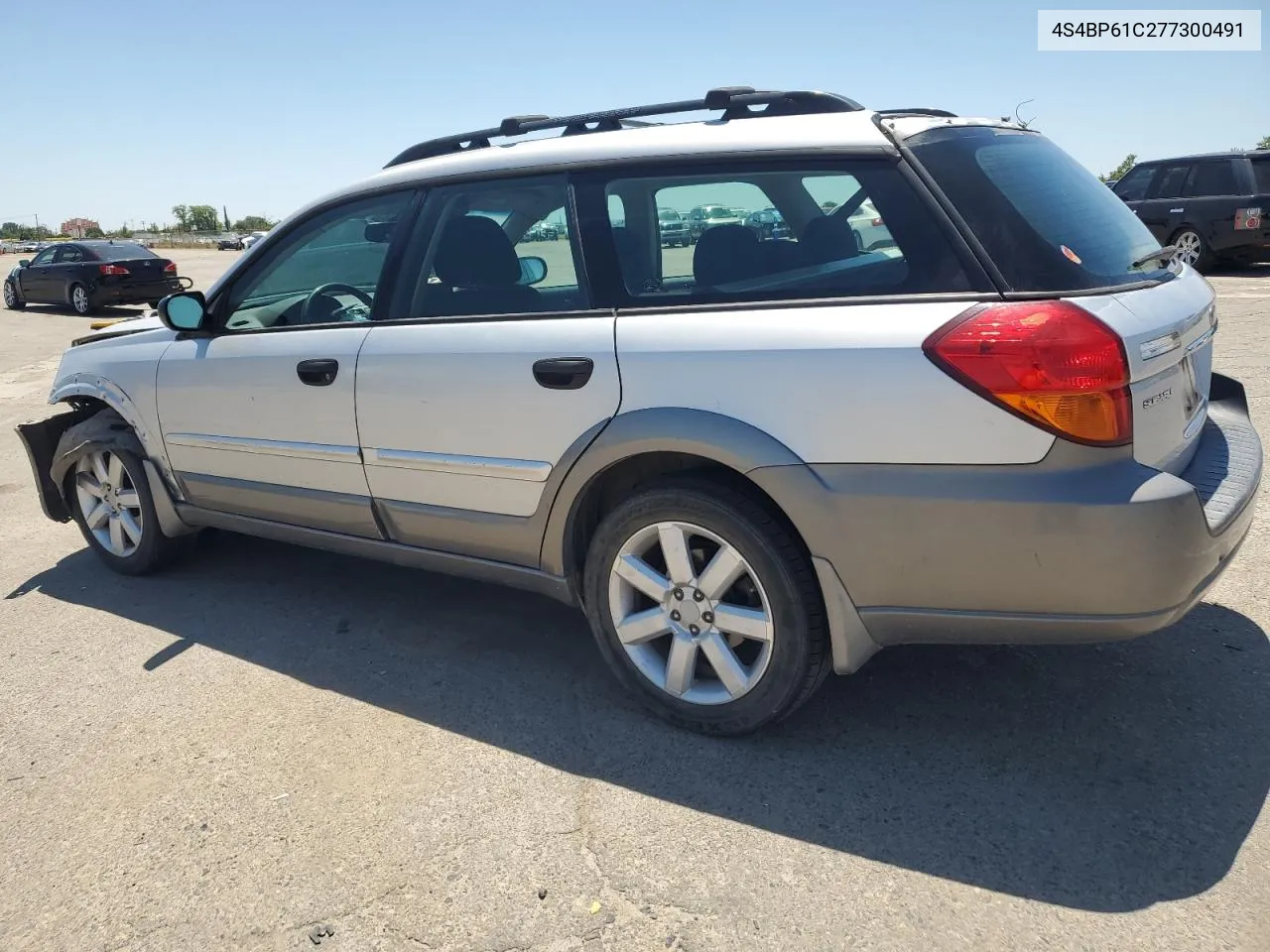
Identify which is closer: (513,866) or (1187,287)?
(513,866)

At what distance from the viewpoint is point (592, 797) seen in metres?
2.78

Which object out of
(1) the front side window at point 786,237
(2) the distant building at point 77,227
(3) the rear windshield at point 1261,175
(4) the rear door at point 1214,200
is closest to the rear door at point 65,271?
(4) the rear door at point 1214,200

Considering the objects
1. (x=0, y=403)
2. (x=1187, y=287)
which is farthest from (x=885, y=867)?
(x=0, y=403)

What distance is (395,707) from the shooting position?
334cm

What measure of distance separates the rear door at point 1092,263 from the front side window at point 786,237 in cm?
13

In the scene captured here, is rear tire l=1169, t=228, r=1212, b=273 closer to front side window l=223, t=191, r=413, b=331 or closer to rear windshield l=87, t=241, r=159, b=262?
front side window l=223, t=191, r=413, b=331

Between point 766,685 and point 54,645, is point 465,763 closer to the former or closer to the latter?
point 766,685

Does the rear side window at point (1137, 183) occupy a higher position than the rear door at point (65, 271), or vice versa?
the rear door at point (65, 271)

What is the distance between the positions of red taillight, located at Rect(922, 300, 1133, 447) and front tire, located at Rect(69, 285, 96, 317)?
20.1 metres

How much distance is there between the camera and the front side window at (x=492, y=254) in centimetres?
323

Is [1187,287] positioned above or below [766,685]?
above

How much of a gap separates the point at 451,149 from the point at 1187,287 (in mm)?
2687

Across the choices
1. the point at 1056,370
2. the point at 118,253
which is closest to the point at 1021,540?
the point at 1056,370

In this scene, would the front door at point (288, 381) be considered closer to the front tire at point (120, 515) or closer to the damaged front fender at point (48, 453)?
the front tire at point (120, 515)
